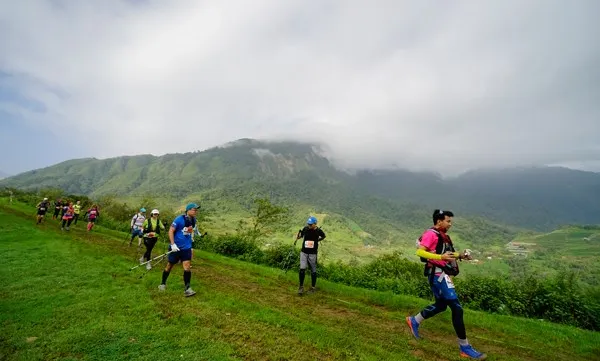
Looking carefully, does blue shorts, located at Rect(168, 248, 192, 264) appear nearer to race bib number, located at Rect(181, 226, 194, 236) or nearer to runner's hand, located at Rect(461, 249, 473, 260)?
race bib number, located at Rect(181, 226, 194, 236)

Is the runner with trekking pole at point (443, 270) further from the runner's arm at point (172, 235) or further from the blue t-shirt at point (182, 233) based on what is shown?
the runner's arm at point (172, 235)

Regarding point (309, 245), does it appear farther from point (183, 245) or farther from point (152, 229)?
point (152, 229)

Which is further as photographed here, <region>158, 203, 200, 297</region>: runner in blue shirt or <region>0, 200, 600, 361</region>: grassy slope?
<region>158, 203, 200, 297</region>: runner in blue shirt

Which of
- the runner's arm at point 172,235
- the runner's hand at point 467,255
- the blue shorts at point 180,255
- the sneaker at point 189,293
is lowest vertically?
the sneaker at point 189,293

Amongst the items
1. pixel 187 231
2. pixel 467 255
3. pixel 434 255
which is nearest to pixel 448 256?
pixel 434 255

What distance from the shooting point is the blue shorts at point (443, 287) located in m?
7.30

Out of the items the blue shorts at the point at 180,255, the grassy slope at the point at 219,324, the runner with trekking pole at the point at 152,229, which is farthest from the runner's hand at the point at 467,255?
the runner with trekking pole at the point at 152,229

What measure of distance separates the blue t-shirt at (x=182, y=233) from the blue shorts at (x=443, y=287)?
7.69 meters

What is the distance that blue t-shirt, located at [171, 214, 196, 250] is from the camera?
10.6m

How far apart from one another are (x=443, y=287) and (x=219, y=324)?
18.4 feet

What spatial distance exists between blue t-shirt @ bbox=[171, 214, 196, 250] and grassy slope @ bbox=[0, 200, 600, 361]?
1.66 m

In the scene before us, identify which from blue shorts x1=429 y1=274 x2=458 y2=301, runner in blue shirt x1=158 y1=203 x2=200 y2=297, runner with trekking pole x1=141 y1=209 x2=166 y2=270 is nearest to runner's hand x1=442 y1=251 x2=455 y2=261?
blue shorts x1=429 y1=274 x2=458 y2=301

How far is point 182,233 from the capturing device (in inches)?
420

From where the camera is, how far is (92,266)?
44.0ft
